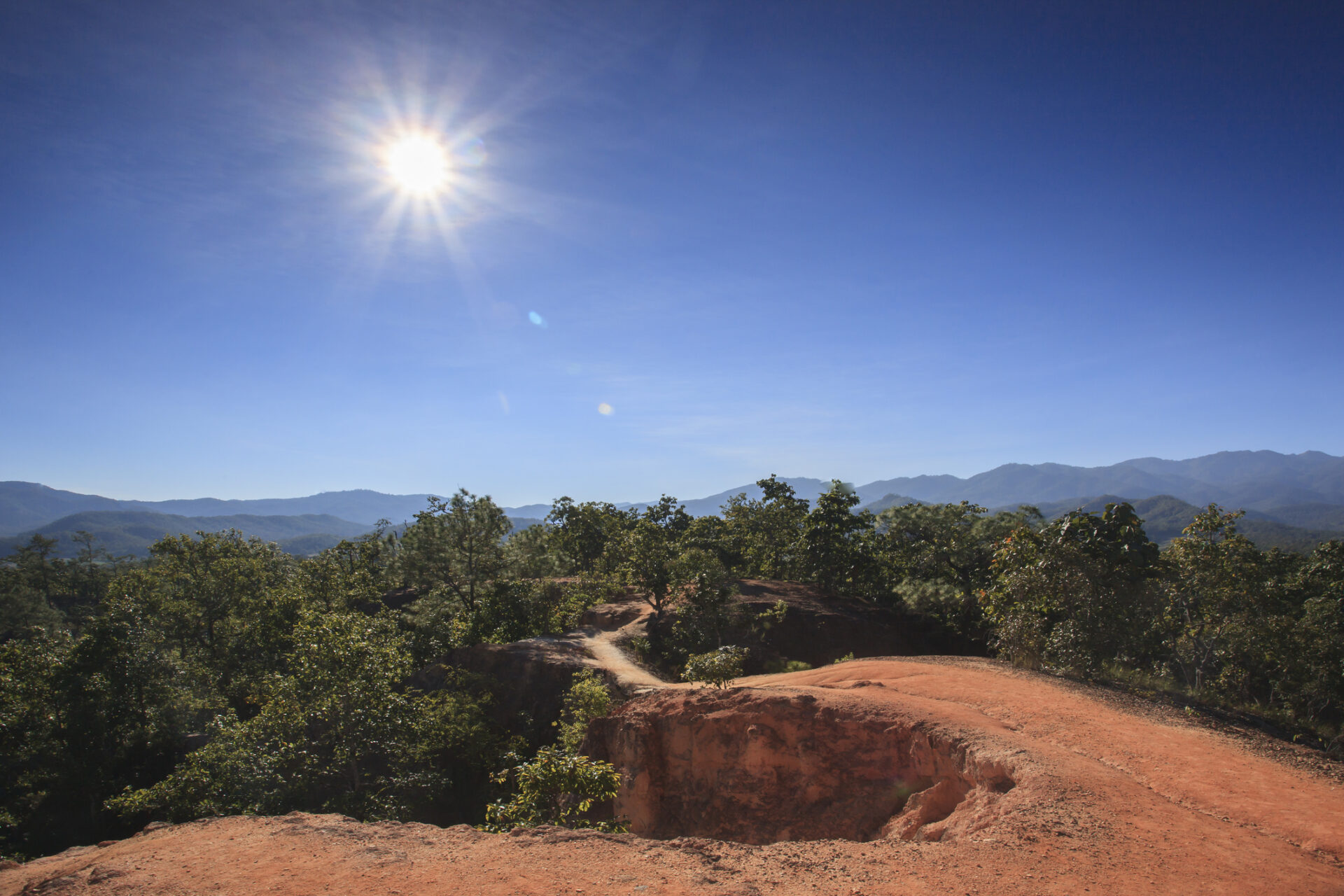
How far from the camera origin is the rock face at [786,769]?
9.64 m

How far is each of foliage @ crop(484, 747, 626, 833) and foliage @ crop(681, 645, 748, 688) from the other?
10.8ft

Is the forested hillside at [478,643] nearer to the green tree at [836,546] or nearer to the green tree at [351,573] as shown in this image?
the green tree at [836,546]

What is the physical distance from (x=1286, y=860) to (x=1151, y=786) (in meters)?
2.01

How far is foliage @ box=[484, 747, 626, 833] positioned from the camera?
1103 centimetres

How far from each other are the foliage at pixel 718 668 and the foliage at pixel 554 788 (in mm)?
3283

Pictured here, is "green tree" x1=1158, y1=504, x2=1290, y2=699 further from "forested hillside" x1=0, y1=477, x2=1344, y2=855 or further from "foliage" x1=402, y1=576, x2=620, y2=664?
"foliage" x1=402, y1=576, x2=620, y2=664

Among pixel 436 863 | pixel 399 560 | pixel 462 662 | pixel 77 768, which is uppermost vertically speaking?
→ pixel 399 560

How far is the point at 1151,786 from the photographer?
8.50 meters

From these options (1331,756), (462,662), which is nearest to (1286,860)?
(1331,756)

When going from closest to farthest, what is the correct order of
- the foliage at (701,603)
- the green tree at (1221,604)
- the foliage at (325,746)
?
the foliage at (325,746) < the green tree at (1221,604) < the foliage at (701,603)

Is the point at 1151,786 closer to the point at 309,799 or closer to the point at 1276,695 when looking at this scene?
the point at 1276,695

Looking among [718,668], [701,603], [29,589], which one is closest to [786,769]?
[718,668]

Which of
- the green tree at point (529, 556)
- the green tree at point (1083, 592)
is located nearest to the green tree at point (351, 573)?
the green tree at point (529, 556)

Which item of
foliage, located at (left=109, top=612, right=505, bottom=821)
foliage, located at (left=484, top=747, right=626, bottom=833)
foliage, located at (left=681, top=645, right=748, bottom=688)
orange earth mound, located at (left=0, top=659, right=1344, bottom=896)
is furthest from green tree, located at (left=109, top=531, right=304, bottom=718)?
foliage, located at (left=681, top=645, right=748, bottom=688)
